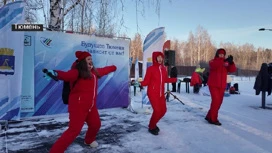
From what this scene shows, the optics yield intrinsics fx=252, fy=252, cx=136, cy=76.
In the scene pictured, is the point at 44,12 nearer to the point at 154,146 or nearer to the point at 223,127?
the point at 154,146

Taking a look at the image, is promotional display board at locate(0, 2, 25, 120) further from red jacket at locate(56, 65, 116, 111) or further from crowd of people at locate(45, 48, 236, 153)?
red jacket at locate(56, 65, 116, 111)

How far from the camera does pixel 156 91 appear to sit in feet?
17.0

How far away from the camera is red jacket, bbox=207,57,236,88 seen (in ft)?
19.8

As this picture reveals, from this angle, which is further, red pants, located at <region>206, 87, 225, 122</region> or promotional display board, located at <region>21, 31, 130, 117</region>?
promotional display board, located at <region>21, 31, 130, 117</region>

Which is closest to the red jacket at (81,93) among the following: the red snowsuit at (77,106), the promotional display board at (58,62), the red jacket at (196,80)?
the red snowsuit at (77,106)

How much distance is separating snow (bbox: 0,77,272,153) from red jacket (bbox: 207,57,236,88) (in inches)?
40.4

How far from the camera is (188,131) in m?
5.49

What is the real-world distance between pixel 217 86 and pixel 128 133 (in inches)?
96.4

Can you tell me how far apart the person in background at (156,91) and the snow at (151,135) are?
0.30 metres

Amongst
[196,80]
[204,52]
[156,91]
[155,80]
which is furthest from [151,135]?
[204,52]

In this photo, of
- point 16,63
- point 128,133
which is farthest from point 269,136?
point 16,63

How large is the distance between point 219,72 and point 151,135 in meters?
2.35

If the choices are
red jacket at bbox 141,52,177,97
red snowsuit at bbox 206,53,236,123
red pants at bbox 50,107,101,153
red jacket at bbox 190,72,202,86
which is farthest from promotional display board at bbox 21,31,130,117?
red jacket at bbox 190,72,202,86

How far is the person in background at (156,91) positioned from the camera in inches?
203
